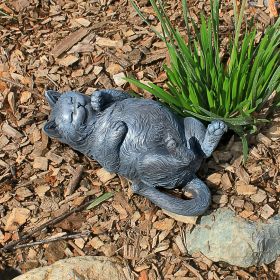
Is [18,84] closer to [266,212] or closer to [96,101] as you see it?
[96,101]

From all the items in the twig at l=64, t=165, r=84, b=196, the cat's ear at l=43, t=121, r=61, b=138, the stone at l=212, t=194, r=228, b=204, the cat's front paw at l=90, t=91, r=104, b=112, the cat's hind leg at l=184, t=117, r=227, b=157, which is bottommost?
the stone at l=212, t=194, r=228, b=204

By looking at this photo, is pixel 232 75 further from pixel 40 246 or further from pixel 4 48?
pixel 4 48

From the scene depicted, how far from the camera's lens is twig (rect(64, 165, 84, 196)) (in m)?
2.74

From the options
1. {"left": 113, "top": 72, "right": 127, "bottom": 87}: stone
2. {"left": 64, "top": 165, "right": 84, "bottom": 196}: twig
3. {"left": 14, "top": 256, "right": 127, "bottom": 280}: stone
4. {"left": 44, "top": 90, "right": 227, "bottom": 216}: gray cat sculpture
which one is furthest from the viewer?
{"left": 113, "top": 72, "right": 127, "bottom": 87}: stone

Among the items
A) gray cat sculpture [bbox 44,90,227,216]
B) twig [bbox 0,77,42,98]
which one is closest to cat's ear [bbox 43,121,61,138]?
gray cat sculpture [bbox 44,90,227,216]

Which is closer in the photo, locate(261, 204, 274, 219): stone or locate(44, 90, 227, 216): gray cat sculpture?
locate(44, 90, 227, 216): gray cat sculpture

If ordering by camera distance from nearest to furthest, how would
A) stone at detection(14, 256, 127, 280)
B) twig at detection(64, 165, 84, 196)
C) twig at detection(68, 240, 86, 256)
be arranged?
stone at detection(14, 256, 127, 280) → twig at detection(68, 240, 86, 256) → twig at detection(64, 165, 84, 196)

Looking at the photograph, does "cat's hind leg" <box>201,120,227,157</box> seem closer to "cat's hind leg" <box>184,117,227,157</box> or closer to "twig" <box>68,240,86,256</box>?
"cat's hind leg" <box>184,117,227,157</box>

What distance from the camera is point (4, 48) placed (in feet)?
11.1

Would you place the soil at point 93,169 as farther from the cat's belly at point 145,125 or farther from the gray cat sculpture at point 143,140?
the cat's belly at point 145,125

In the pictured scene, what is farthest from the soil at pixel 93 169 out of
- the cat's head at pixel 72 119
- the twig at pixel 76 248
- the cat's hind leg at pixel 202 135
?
the cat's head at pixel 72 119

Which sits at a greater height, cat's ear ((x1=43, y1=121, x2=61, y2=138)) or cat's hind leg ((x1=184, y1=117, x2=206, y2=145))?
cat's ear ((x1=43, y1=121, x2=61, y2=138))

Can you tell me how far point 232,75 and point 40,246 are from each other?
1305 millimetres

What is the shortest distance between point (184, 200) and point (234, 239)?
0.31 m
